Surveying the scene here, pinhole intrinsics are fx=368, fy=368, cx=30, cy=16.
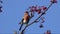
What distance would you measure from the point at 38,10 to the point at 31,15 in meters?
0.24

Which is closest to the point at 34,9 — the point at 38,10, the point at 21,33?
the point at 38,10

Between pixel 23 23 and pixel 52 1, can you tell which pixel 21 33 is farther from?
pixel 52 1

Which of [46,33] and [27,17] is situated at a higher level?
[27,17]

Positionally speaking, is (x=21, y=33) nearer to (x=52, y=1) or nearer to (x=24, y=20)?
(x=24, y=20)

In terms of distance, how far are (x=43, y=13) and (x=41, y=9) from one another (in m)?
0.19

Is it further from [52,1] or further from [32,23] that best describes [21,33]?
[52,1]

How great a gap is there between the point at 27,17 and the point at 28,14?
3.5 inches

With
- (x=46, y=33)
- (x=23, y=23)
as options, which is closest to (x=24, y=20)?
(x=23, y=23)

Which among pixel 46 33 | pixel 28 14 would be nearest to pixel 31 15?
pixel 28 14

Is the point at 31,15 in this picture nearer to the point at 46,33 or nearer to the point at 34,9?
the point at 34,9

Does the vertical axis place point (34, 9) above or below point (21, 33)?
above

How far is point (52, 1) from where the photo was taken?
10023mm

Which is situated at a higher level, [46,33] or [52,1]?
[52,1]

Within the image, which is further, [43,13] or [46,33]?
[46,33]
